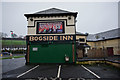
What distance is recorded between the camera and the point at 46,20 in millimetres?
12039

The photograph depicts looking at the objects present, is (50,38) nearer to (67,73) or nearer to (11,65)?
(67,73)

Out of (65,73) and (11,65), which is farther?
(11,65)

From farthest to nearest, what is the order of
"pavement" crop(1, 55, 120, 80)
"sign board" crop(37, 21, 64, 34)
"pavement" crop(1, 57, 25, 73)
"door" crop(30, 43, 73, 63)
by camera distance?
"sign board" crop(37, 21, 64, 34) → "door" crop(30, 43, 73, 63) → "pavement" crop(1, 57, 25, 73) → "pavement" crop(1, 55, 120, 80)

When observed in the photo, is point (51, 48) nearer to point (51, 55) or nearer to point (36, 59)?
point (51, 55)

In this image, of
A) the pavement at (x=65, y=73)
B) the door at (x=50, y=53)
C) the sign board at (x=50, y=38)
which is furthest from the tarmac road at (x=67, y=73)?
the sign board at (x=50, y=38)

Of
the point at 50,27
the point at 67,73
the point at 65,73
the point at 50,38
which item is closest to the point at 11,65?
the point at 50,38

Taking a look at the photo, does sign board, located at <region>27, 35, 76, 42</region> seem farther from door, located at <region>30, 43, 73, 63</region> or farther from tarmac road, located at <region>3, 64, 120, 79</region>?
tarmac road, located at <region>3, 64, 120, 79</region>

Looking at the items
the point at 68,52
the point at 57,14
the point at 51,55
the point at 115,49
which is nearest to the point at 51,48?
the point at 51,55

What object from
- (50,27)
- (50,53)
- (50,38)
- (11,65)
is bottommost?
(11,65)

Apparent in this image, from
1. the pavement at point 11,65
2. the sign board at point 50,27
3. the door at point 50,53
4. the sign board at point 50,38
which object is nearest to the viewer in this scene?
the pavement at point 11,65

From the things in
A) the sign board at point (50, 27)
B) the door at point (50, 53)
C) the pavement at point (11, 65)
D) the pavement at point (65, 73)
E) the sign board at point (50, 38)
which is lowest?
the pavement at point (11, 65)

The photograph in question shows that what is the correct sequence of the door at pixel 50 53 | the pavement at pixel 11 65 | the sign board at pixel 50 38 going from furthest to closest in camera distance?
the sign board at pixel 50 38
the door at pixel 50 53
the pavement at pixel 11 65

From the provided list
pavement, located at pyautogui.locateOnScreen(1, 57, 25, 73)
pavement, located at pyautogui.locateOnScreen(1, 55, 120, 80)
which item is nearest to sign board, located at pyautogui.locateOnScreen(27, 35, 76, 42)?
pavement, located at pyautogui.locateOnScreen(1, 57, 25, 73)

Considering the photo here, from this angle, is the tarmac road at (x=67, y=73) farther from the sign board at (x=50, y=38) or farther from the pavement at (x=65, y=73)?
the sign board at (x=50, y=38)
